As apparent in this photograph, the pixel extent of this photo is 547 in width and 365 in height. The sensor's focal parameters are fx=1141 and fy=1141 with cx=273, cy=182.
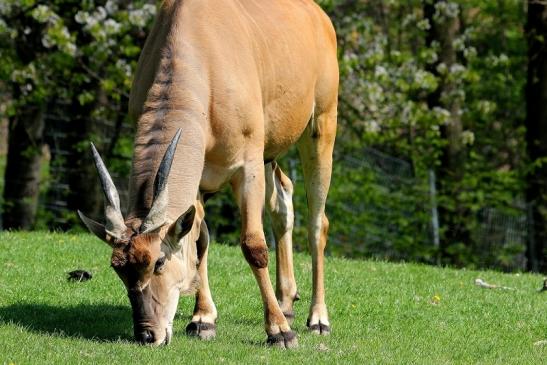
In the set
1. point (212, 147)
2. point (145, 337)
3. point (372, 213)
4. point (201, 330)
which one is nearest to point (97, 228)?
point (145, 337)

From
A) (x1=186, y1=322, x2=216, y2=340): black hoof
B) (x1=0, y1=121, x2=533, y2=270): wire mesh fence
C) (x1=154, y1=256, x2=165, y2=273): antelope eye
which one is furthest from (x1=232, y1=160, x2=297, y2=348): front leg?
(x1=0, y1=121, x2=533, y2=270): wire mesh fence

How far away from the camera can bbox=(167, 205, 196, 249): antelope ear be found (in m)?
6.64

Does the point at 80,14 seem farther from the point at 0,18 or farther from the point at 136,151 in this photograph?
the point at 136,151

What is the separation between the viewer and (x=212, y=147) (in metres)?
7.15

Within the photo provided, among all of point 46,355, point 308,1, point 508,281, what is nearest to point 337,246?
point 508,281

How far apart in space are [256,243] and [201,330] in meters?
0.75

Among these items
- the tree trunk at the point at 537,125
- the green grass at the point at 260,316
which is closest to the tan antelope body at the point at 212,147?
the green grass at the point at 260,316

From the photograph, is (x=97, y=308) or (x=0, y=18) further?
(x=0, y=18)

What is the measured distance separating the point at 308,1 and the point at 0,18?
9009 mm

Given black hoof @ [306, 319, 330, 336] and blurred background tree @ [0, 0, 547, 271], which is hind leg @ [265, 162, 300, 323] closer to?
black hoof @ [306, 319, 330, 336]

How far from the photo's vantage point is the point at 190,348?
6793mm

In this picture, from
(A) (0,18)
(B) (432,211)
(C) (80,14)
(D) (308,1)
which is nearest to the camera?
(D) (308,1)

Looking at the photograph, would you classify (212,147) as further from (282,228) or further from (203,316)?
(282,228)

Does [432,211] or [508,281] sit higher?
[508,281]
